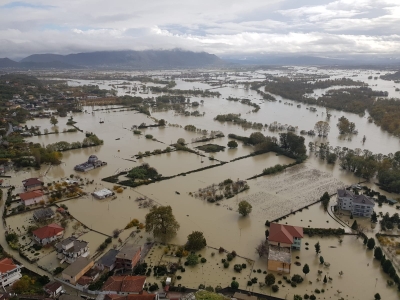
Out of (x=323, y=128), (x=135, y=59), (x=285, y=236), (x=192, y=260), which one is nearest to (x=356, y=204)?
(x=285, y=236)

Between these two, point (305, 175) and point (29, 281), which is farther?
point (305, 175)

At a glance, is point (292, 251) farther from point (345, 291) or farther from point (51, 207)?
point (51, 207)

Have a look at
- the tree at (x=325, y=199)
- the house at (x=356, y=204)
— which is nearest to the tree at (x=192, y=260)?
the tree at (x=325, y=199)

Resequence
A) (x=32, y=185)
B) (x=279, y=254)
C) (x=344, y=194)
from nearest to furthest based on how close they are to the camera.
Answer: (x=279, y=254) < (x=344, y=194) < (x=32, y=185)

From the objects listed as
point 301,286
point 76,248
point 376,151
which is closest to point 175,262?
point 76,248

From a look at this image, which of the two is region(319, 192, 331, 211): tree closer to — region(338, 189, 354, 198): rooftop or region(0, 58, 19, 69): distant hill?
region(338, 189, 354, 198): rooftop

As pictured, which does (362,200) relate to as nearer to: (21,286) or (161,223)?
(161,223)
